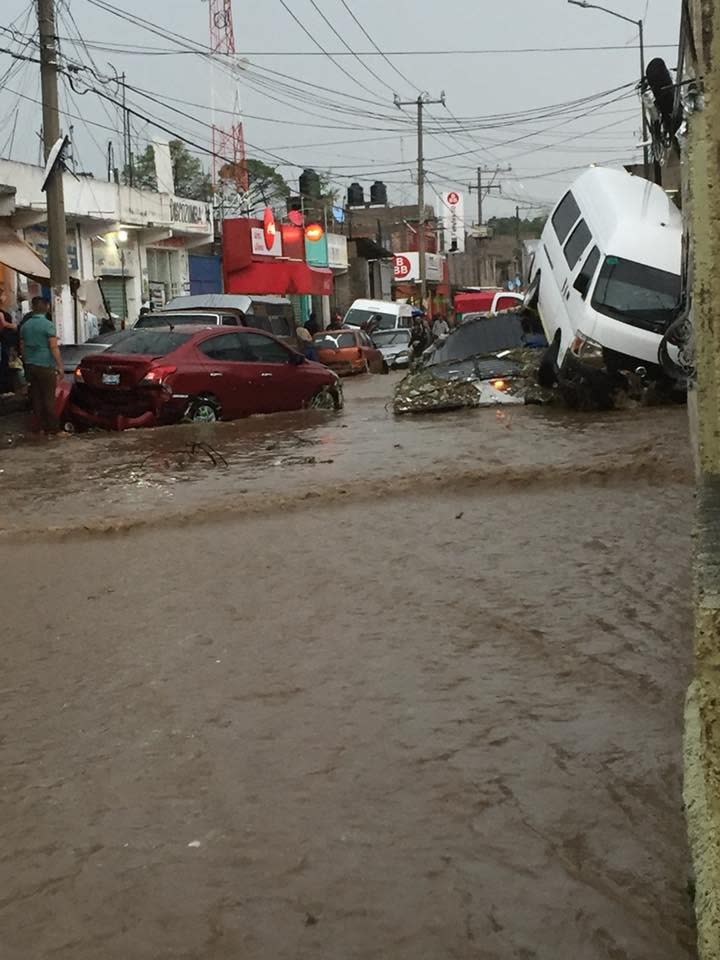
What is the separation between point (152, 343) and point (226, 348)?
949 millimetres

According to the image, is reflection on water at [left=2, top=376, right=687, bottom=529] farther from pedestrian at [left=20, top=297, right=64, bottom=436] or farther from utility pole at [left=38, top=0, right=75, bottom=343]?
utility pole at [left=38, top=0, right=75, bottom=343]

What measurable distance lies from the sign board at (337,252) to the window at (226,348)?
35.3m

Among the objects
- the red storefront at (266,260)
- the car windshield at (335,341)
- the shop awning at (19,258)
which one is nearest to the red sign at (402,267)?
the red storefront at (266,260)

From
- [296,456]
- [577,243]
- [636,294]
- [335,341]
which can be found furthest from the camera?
[335,341]

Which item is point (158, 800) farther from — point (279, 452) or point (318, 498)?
point (279, 452)

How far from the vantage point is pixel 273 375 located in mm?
15695

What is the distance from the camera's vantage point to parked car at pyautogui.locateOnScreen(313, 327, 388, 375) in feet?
94.9

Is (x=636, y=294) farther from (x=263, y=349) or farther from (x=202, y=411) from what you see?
(x=202, y=411)

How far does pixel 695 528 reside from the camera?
267 centimetres

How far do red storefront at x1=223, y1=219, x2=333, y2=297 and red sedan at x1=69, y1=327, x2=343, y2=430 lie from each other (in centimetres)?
2292

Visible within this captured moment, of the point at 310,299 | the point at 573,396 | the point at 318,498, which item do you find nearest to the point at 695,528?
the point at 318,498

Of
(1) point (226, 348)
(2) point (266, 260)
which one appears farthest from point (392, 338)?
(1) point (226, 348)

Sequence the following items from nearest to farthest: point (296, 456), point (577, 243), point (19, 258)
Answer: point (296, 456) → point (577, 243) → point (19, 258)

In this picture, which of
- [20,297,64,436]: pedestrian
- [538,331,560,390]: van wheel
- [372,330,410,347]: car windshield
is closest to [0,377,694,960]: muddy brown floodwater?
[20,297,64,436]: pedestrian
